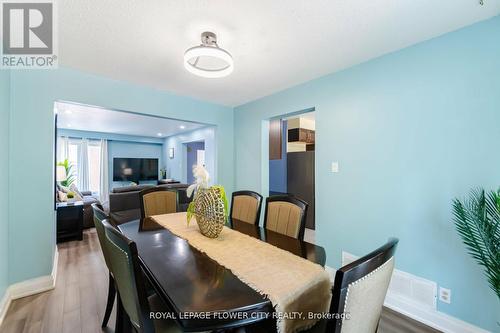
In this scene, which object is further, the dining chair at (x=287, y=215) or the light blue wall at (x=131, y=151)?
the light blue wall at (x=131, y=151)

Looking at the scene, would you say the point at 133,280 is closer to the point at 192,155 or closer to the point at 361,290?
the point at 361,290

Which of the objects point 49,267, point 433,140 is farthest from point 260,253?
point 49,267

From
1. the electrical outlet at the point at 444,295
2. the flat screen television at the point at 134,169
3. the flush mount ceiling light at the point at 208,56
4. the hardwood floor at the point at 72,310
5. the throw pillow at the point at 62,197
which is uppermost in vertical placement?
the flush mount ceiling light at the point at 208,56

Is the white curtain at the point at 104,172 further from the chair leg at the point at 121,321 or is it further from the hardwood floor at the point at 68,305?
the chair leg at the point at 121,321

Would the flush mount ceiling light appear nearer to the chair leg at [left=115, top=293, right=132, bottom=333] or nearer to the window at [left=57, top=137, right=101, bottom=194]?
the chair leg at [left=115, top=293, right=132, bottom=333]

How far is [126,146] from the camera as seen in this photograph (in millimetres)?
7938

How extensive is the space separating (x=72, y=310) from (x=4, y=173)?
1343 mm

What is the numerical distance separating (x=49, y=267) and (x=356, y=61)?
3.79 meters

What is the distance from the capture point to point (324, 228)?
253cm

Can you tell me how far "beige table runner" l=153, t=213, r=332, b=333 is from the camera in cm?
92

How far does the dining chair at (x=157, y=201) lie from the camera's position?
8.07 ft

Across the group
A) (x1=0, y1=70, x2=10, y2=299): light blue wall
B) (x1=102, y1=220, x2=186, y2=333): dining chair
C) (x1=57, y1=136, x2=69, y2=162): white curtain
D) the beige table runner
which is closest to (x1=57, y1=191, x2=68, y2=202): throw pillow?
(x1=0, y1=70, x2=10, y2=299): light blue wall

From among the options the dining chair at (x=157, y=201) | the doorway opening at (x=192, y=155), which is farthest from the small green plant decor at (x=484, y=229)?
the doorway opening at (x=192, y=155)

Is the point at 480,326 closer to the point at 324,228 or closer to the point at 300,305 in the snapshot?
the point at 324,228
